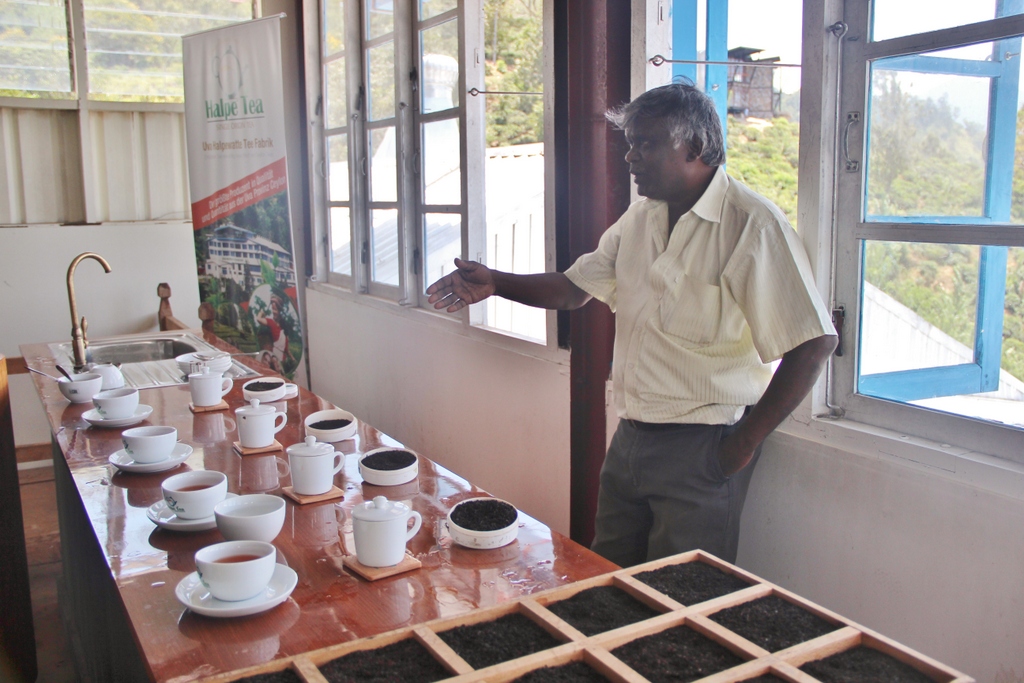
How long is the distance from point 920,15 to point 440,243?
2.42 meters

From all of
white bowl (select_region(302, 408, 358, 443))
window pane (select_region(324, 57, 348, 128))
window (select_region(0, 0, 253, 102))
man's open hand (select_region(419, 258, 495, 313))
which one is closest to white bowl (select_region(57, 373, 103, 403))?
white bowl (select_region(302, 408, 358, 443))

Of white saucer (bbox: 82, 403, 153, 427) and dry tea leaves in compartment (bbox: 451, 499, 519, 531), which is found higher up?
dry tea leaves in compartment (bbox: 451, 499, 519, 531)

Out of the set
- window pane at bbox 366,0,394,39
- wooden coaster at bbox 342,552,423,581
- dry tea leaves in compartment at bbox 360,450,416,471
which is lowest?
wooden coaster at bbox 342,552,423,581

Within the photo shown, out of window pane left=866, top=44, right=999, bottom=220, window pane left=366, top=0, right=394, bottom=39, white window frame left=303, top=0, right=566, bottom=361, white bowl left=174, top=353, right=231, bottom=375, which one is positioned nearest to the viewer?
window pane left=866, top=44, right=999, bottom=220

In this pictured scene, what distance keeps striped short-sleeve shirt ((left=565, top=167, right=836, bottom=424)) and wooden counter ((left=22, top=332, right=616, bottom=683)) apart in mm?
520

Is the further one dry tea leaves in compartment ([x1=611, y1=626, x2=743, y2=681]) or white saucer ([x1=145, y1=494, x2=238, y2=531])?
white saucer ([x1=145, y1=494, x2=238, y2=531])

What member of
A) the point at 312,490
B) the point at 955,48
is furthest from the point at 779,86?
the point at 312,490

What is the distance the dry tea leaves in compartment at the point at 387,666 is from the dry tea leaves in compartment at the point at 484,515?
46 centimetres

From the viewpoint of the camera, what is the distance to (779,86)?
10.4 m

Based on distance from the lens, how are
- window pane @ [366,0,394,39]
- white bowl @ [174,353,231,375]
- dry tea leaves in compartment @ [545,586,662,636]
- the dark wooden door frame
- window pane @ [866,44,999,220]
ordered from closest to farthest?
dry tea leaves in compartment @ [545,586,662,636], window pane @ [866,44,999,220], the dark wooden door frame, white bowl @ [174,353,231,375], window pane @ [366,0,394,39]

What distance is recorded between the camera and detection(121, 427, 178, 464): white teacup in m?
1.93

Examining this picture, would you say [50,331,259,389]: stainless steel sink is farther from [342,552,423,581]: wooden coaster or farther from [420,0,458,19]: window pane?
[342,552,423,581]: wooden coaster

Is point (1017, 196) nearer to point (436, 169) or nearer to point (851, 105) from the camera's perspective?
point (851, 105)

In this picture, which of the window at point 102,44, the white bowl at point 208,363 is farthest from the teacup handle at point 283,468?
the window at point 102,44
